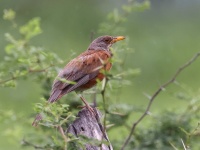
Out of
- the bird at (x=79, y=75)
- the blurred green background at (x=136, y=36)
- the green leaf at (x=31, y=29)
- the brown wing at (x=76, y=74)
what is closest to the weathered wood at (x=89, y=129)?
the bird at (x=79, y=75)

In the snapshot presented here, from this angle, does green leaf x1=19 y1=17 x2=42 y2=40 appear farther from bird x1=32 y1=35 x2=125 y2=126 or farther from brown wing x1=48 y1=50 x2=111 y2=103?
brown wing x1=48 y1=50 x2=111 y2=103

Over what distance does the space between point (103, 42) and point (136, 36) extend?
765cm

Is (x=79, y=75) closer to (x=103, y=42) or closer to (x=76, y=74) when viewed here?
(x=76, y=74)

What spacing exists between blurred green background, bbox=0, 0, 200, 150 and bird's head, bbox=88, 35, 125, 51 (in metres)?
4.36

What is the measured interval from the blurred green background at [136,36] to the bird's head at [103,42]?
14.3ft

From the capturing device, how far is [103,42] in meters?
7.15

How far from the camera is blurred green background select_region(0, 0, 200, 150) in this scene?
12.4 metres

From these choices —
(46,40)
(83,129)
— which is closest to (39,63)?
(83,129)

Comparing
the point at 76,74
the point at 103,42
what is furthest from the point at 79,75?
the point at 103,42

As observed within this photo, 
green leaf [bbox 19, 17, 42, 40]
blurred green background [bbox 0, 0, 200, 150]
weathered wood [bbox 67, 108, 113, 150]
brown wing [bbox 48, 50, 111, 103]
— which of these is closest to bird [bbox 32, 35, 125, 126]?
brown wing [bbox 48, 50, 111, 103]

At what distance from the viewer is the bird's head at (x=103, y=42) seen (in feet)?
22.7

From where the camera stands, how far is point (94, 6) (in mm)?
15914

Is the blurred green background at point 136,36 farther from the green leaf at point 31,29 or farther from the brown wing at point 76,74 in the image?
the brown wing at point 76,74

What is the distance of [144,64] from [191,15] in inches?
112
